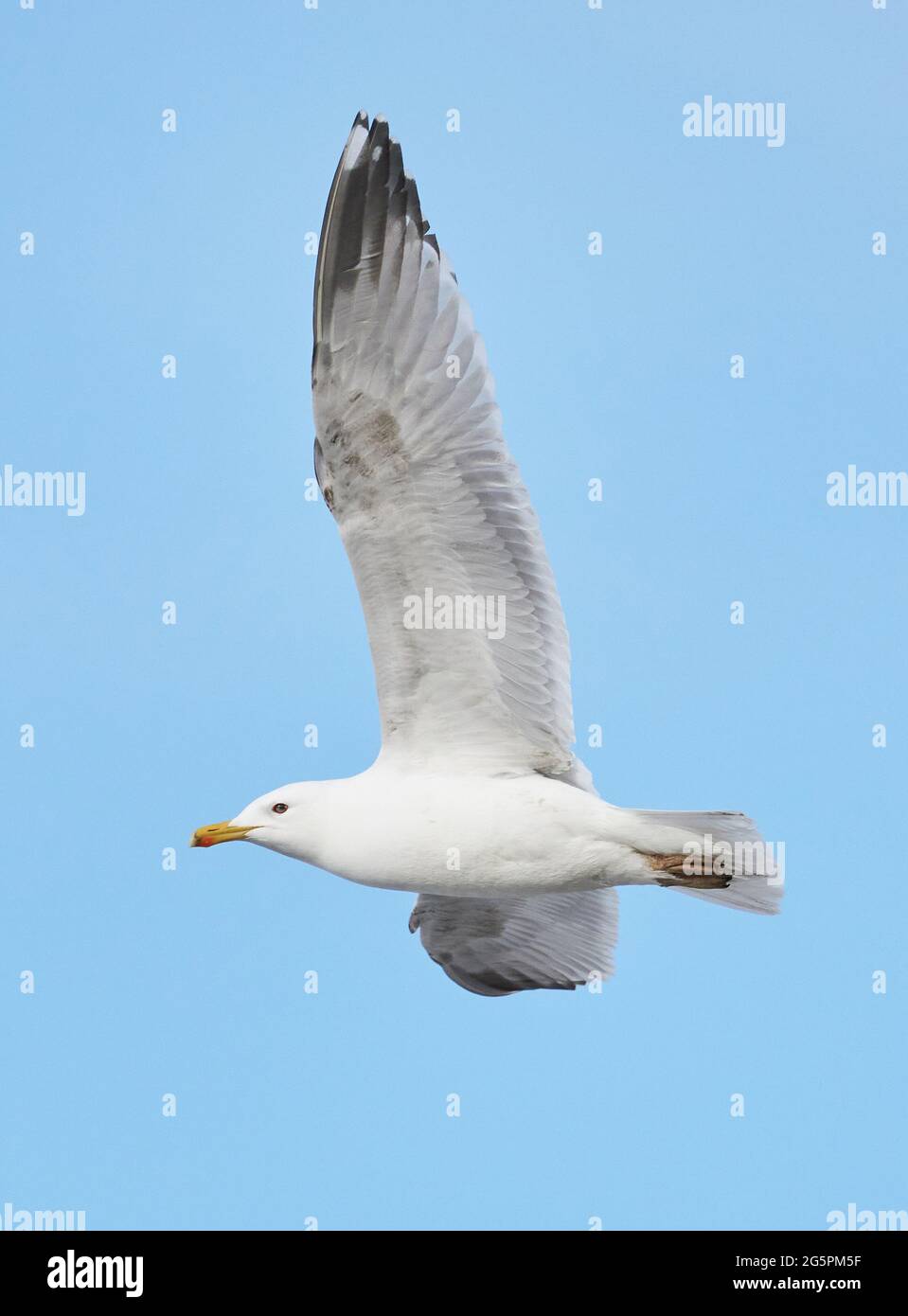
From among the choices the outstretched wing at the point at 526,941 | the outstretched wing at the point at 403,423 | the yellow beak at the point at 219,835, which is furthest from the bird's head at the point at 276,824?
the outstretched wing at the point at 526,941

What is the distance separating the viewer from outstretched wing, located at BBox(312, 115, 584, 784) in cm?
823

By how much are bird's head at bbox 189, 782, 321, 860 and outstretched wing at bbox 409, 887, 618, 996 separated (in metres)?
1.43

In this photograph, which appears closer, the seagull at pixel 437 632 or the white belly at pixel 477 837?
the seagull at pixel 437 632

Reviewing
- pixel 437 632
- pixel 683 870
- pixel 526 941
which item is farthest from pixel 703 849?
pixel 526 941

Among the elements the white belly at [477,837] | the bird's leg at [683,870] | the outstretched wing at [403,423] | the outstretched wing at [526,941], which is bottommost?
the outstretched wing at [526,941]

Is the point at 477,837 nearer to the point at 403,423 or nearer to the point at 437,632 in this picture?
the point at 437,632

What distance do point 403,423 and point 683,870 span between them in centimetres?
235

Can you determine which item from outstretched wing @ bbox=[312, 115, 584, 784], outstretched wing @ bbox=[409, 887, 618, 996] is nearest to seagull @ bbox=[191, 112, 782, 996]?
outstretched wing @ bbox=[312, 115, 584, 784]

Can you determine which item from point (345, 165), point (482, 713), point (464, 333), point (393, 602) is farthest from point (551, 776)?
point (345, 165)

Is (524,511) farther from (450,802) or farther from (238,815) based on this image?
(238,815)

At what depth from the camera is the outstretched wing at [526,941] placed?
10.1 meters

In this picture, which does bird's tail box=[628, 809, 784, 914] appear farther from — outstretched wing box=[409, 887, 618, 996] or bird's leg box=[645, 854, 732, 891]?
outstretched wing box=[409, 887, 618, 996]

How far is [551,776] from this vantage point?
8.82 metres

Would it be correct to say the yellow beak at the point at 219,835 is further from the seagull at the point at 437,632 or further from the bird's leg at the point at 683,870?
the bird's leg at the point at 683,870
